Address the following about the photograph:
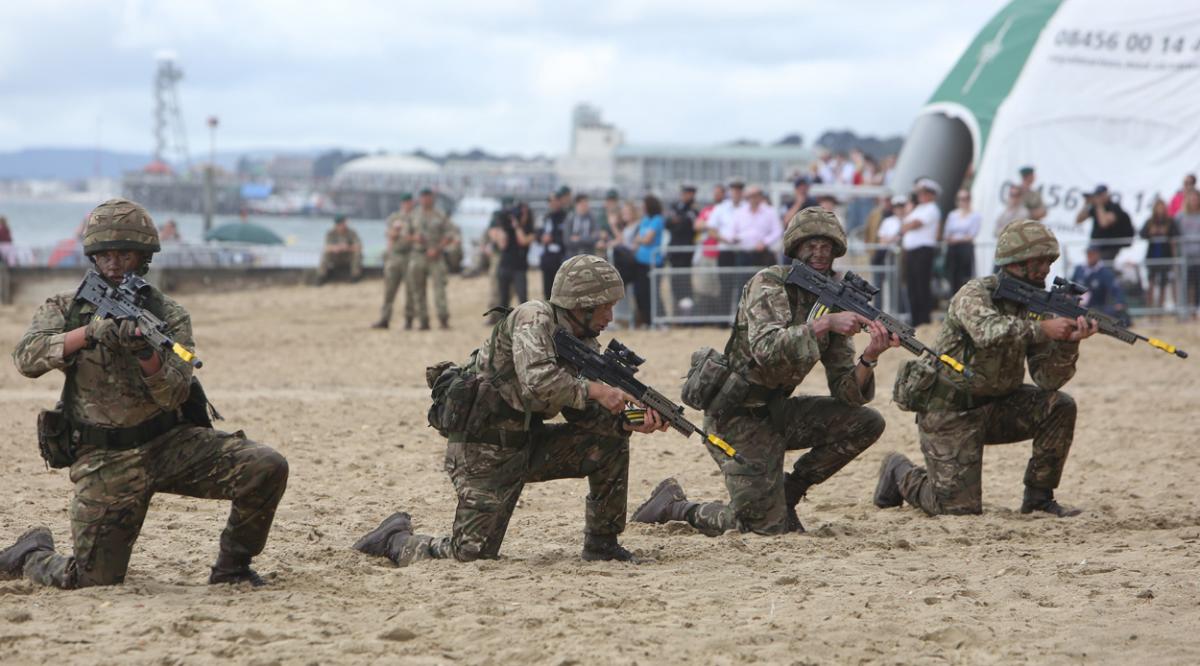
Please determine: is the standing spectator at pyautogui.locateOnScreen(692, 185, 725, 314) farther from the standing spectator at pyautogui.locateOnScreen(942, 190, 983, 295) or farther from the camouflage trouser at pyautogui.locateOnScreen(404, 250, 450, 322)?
the camouflage trouser at pyautogui.locateOnScreen(404, 250, 450, 322)

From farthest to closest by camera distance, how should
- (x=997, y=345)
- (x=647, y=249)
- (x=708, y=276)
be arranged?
(x=647, y=249), (x=708, y=276), (x=997, y=345)

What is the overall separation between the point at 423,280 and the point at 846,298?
13.3 meters

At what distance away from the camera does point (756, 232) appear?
19938mm

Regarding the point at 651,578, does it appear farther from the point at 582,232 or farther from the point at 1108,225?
the point at 1108,225

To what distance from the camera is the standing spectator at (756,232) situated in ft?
65.0

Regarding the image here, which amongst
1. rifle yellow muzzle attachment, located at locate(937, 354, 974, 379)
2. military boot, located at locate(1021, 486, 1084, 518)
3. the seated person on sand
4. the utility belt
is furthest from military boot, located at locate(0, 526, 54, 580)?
the seated person on sand

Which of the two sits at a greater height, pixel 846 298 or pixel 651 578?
pixel 846 298

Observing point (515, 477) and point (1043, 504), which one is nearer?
point (515, 477)

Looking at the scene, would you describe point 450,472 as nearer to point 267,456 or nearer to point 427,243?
point 267,456

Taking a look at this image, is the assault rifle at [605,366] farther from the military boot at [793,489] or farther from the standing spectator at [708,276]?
the standing spectator at [708,276]

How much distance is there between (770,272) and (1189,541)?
8.55ft

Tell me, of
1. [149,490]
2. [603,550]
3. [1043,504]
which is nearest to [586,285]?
[603,550]

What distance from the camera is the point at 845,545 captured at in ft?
26.7

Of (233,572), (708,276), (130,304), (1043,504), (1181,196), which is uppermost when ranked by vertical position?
(1181,196)
